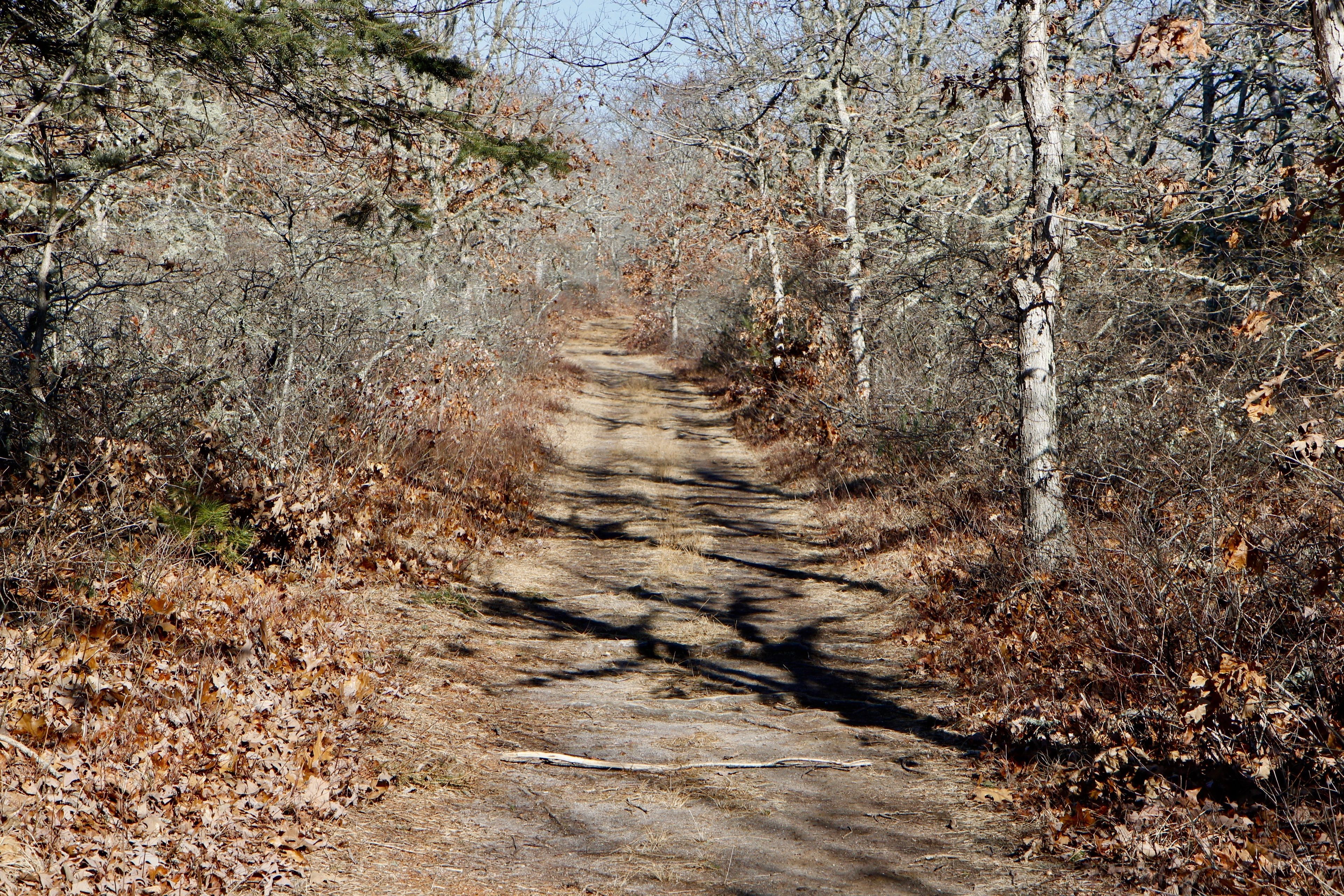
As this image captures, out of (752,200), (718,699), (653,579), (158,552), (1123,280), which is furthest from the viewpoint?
(752,200)

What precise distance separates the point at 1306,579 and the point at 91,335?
9.77 metres

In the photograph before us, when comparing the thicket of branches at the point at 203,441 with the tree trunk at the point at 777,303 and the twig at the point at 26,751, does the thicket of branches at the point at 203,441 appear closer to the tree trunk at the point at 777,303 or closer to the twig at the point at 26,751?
the twig at the point at 26,751

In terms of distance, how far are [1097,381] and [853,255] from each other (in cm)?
672

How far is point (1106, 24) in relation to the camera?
1172cm

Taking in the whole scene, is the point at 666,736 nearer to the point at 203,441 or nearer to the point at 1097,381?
the point at 203,441

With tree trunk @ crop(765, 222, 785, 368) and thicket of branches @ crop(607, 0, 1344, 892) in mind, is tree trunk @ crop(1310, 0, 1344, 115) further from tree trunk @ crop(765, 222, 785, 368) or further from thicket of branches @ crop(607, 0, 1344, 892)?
tree trunk @ crop(765, 222, 785, 368)

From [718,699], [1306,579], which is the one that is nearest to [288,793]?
[718,699]

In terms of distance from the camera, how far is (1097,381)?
1200cm

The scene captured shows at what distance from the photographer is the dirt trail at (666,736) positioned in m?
4.84

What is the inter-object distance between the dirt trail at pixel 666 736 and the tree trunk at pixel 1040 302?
5.33ft

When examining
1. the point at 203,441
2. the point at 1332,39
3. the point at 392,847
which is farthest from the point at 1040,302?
the point at 203,441

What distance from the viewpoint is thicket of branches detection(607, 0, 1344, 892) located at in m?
5.20

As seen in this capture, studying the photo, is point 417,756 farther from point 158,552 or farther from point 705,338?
point 705,338

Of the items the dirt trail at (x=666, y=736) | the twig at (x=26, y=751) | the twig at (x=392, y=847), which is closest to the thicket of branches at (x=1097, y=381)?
the dirt trail at (x=666, y=736)
